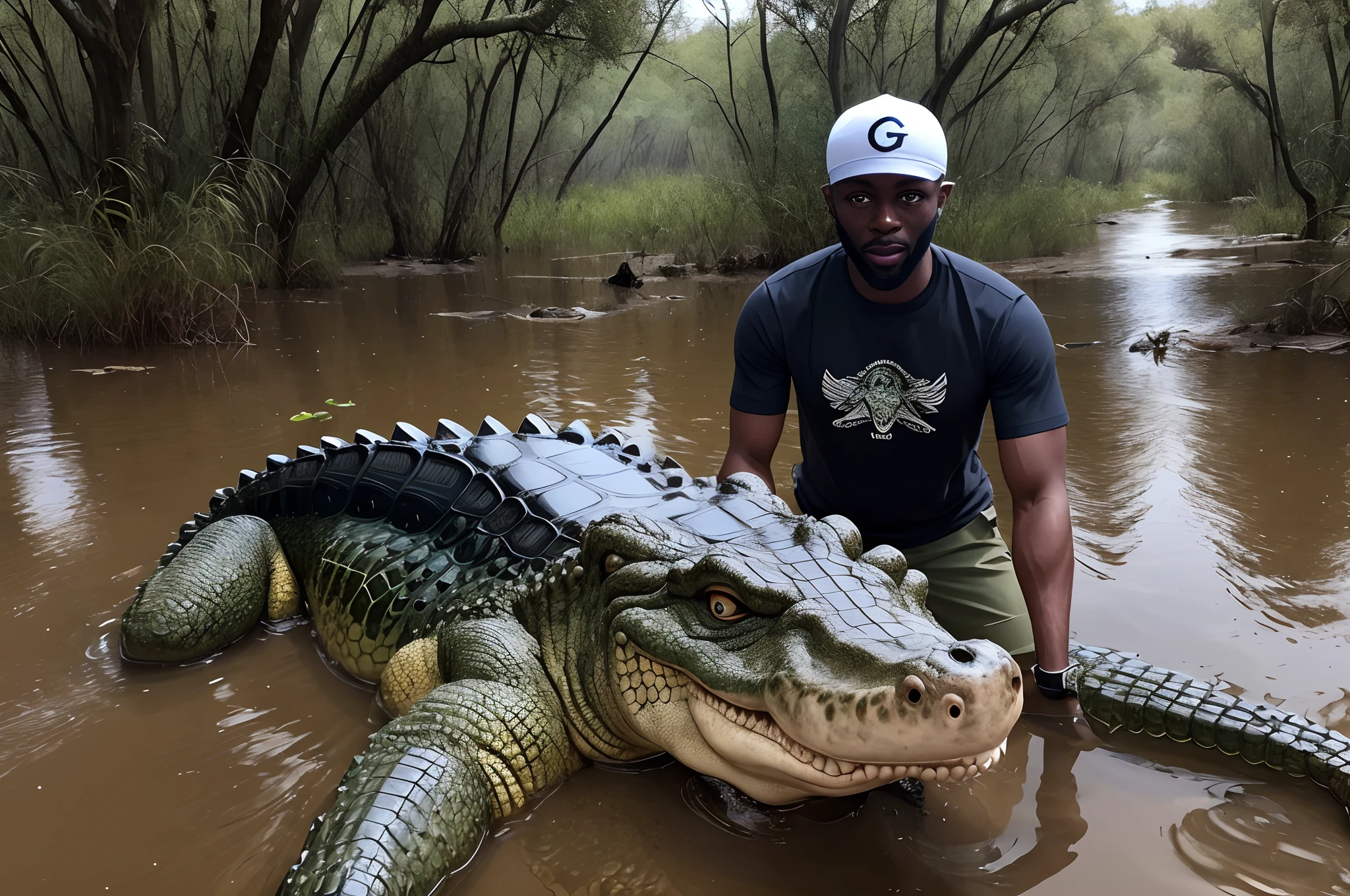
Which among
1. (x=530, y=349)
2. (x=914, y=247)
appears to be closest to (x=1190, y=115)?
(x=530, y=349)

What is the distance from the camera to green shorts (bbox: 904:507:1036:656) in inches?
111

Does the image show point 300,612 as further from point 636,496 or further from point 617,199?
point 617,199

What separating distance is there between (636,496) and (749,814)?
37.5 inches

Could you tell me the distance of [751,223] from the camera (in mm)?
12938

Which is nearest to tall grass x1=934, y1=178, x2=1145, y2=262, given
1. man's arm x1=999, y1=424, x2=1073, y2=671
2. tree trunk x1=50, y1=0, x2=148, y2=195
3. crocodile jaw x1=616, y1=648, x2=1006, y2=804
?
tree trunk x1=50, y1=0, x2=148, y2=195

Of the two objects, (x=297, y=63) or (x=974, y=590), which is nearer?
(x=974, y=590)

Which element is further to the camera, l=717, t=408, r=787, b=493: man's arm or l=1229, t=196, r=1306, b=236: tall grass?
l=1229, t=196, r=1306, b=236: tall grass

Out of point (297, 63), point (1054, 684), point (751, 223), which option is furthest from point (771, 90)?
point (1054, 684)

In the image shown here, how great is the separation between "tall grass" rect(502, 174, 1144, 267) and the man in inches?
363

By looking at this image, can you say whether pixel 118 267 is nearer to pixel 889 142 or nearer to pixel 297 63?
pixel 297 63

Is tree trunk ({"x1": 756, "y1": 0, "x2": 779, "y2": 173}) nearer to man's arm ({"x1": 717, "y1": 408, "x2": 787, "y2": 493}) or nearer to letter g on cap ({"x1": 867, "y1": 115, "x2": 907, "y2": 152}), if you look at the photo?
man's arm ({"x1": 717, "y1": 408, "x2": 787, "y2": 493})

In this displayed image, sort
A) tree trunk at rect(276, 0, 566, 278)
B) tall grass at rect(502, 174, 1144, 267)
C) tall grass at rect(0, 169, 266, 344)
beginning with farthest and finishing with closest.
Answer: tall grass at rect(502, 174, 1144, 267), tree trunk at rect(276, 0, 566, 278), tall grass at rect(0, 169, 266, 344)

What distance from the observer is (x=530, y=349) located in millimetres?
7719

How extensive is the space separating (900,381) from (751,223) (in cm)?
1069
